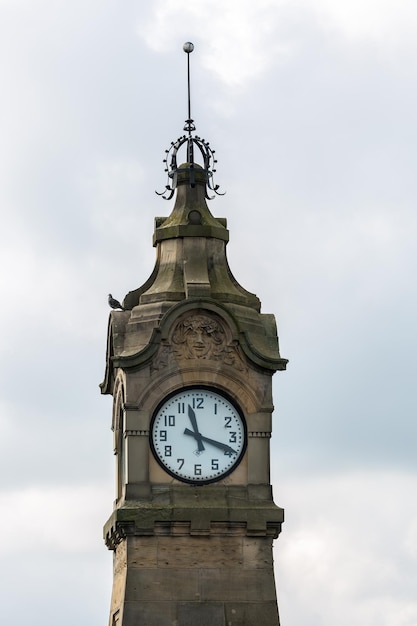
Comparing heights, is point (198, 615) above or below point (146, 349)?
below

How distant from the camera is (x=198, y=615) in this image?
50.4 metres

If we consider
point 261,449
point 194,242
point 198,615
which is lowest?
point 198,615

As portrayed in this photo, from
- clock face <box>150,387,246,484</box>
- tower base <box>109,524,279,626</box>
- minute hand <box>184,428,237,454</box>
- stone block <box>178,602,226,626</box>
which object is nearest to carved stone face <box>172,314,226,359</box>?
clock face <box>150,387,246,484</box>

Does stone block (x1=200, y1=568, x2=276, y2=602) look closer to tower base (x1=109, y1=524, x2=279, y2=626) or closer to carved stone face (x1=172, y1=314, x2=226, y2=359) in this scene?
tower base (x1=109, y1=524, x2=279, y2=626)

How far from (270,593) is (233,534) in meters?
1.36

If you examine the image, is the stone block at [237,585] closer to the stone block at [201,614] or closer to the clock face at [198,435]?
the stone block at [201,614]

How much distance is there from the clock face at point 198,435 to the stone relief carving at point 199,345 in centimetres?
68

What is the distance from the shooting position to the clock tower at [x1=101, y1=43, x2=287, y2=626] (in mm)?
50625

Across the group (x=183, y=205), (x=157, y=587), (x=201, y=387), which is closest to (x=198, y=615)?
(x=157, y=587)

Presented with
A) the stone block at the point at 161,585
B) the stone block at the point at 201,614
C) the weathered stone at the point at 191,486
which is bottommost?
the stone block at the point at 201,614

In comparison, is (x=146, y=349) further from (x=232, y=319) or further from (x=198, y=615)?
(x=198, y=615)

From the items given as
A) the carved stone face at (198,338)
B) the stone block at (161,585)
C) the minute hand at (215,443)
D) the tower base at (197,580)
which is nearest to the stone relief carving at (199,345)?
the carved stone face at (198,338)

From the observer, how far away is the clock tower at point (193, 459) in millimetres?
50625

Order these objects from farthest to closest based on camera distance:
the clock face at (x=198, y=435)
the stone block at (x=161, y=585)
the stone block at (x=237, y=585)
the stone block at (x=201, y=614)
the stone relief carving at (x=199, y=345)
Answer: the stone relief carving at (x=199, y=345) → the clock face at (x=198, y=435) → the stone block at (x=237, y=585) → the stone block at (x=161, y=585) → the stone block at (x=201, y=614)
